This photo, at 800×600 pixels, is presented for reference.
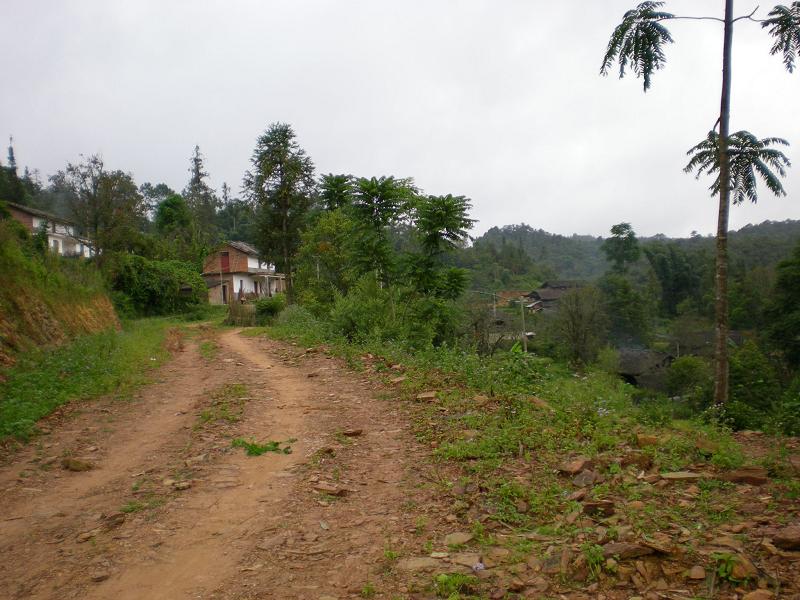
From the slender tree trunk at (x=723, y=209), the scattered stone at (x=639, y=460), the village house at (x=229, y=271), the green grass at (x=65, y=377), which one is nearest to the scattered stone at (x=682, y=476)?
the scattered stone at (x=639, y=460)

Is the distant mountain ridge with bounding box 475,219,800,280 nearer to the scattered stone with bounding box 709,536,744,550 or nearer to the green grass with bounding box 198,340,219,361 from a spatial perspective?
the green grass with bounding box 198,340,219,361

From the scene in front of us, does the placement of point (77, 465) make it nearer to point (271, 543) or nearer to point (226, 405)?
point (226, 405)

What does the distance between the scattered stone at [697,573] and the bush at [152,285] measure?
3239 cm

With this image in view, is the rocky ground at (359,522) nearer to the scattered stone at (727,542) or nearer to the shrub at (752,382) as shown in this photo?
the scattered stone at (727,542)

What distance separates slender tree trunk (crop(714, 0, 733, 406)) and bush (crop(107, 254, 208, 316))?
29057 millimetres

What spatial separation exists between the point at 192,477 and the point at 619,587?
4.27 m

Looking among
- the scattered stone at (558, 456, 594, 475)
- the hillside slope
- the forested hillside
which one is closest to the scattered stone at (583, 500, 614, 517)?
the scattered stone at (558, 456, 594, 475)

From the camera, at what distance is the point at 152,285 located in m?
33.5

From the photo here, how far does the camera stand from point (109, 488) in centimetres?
568

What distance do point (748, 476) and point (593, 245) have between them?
111734 millimetres

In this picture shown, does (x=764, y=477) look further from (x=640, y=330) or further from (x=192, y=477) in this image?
(x=640, y=330)

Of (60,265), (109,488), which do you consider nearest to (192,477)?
(109,488)

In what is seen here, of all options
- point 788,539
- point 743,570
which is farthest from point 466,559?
point 788,539

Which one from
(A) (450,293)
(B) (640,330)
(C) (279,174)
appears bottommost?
(B) (640,330)
